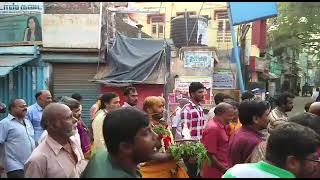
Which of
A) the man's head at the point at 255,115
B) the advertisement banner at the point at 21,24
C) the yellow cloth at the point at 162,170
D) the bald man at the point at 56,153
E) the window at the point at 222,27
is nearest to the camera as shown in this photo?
the bald man at the point at 56,153

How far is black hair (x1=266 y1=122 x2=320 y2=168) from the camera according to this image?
214 centimetres

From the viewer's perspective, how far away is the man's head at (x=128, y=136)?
2039mm

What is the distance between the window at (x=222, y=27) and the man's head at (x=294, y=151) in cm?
2187

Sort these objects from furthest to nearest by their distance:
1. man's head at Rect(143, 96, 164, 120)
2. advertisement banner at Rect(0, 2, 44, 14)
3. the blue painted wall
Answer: advertisement banner at Rect(0, 2, 44, 14) → the blue painted wall → man's head at Rect(143, 96, 164, 120)

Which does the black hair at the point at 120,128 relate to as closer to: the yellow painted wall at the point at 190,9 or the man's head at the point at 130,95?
the man's head at the point at 130,95

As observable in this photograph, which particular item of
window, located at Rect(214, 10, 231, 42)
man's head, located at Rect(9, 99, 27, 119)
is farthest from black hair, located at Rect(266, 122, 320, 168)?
window, located at Rect(214, 10, 231, 42)

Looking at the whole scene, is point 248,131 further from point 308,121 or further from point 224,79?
point 224,79

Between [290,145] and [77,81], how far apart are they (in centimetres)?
1179

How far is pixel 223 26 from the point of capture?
23875 mm

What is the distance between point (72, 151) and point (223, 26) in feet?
70.3

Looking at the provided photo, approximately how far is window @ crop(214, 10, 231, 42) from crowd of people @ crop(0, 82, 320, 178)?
57.9ft

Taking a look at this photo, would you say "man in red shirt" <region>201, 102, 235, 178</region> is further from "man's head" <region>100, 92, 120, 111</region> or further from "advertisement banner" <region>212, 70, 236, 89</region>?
"advertisement banner" <region>212, 70, 236, 89</region>

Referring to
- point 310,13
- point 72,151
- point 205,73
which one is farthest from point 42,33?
point 310,13

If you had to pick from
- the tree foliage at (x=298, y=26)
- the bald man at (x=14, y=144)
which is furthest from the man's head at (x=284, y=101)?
the tree foliage at (x=298, y=26)
